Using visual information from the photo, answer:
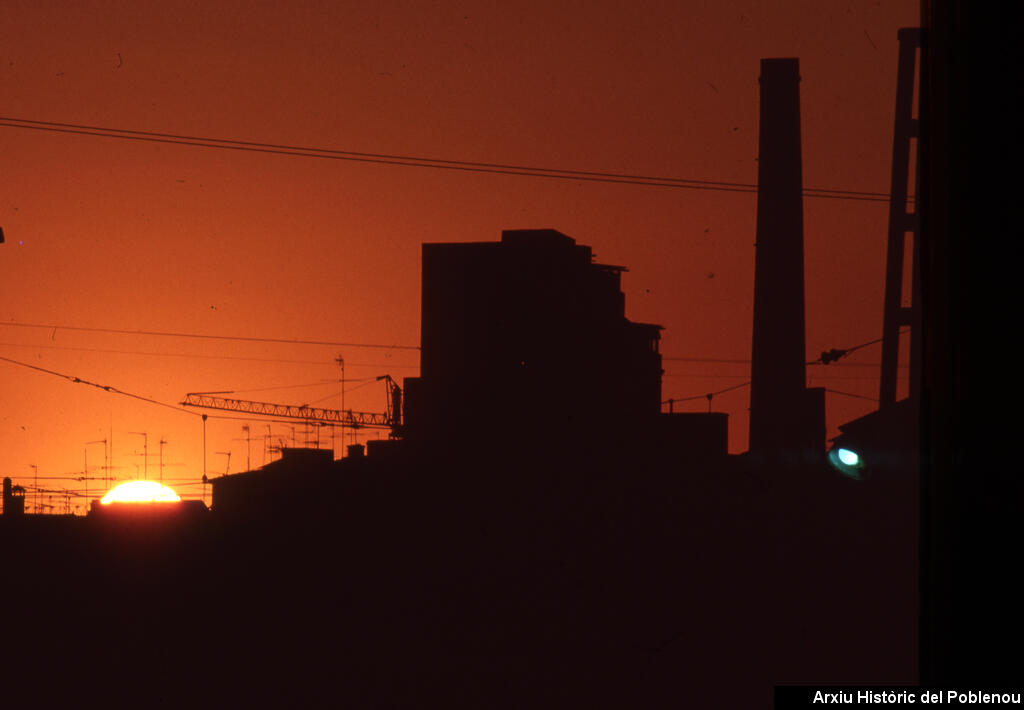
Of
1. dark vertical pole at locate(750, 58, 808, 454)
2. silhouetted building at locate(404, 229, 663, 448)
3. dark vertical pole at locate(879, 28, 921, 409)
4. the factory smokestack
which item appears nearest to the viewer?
dark vertical pole at locate(879, 28, 921, 409)

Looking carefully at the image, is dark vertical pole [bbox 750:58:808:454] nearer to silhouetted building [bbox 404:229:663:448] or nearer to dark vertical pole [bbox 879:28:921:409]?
dark vertical pole [bbox 879:28:921:409]

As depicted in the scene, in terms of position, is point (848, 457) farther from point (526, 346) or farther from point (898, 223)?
point (526, 346)

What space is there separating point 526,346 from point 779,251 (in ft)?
90.7

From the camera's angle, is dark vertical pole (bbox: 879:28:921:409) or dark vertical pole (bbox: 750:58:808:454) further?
dark vertical pole (bbox: 750:58:808:454)

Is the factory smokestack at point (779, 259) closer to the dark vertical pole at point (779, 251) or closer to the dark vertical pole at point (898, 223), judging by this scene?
the dark vertical pole at point (779, 251)

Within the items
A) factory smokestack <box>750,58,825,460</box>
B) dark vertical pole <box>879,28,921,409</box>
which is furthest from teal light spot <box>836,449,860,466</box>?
factory smokestack <box>750,58,825,460</box>

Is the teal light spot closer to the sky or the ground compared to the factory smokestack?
closer to the ground

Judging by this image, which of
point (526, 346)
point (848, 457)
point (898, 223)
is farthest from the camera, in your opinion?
point (526, 346)

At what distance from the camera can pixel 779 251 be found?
29875 millimetres

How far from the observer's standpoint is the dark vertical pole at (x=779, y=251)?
29.6m

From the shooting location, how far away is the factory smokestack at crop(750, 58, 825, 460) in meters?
29.3

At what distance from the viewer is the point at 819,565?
67.6 ft

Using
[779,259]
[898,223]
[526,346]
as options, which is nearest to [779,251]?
[779,259]

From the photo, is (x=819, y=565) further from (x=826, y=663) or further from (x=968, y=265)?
(x=968, y=265)
